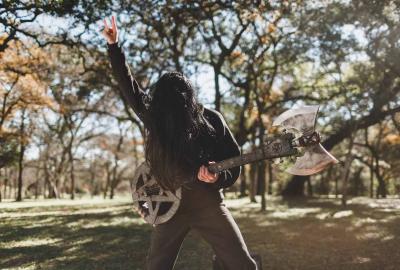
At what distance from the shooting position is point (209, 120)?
142 inches

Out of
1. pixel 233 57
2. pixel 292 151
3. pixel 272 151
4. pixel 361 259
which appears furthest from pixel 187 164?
pixel 233 57

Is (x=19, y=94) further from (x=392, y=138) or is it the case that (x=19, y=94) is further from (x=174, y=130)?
(x=174, y=130)

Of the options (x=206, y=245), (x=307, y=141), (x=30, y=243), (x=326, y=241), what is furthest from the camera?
(x=30, y=243)

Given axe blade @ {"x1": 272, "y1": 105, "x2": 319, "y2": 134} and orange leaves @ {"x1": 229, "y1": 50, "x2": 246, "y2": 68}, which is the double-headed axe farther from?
orange leaves @ {"x1": 229, "y1": 50, "x2": 246, "y2": 68}

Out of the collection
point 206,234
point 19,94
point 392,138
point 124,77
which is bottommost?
point 206,234

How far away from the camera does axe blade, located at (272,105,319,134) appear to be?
10.6 feet

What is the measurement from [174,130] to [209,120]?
36 cm

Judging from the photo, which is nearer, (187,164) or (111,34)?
(187,164)

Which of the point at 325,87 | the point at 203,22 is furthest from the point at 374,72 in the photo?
the point at 203,22

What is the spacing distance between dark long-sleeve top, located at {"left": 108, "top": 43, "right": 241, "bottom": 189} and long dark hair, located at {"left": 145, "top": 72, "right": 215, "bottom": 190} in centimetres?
10

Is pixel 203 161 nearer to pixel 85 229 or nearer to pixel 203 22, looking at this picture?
pixel 85 229

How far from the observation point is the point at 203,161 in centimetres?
342

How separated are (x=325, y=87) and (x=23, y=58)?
16.4 m

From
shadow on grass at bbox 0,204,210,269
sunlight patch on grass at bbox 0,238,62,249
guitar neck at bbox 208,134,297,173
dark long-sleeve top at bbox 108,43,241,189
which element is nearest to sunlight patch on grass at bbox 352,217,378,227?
shadow on grass at bbox 0,204,210,269
